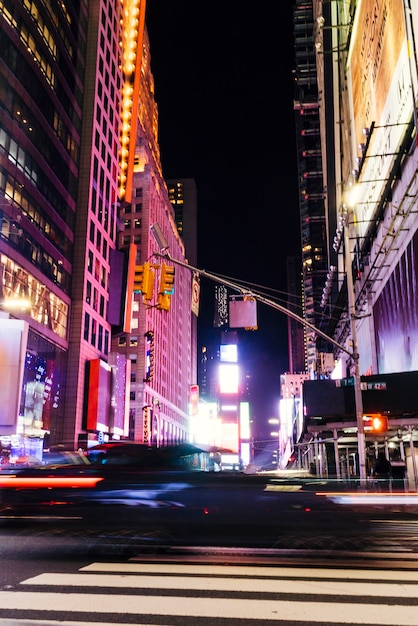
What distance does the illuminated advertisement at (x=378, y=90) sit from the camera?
2872 centimetres

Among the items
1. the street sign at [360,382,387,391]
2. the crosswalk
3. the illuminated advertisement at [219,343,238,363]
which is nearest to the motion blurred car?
the crosswalk

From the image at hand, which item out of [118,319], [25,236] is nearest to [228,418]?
[118,319]

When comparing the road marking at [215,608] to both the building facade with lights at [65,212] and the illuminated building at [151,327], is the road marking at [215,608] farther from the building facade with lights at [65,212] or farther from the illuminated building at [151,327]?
the illuminated building at [151,327]

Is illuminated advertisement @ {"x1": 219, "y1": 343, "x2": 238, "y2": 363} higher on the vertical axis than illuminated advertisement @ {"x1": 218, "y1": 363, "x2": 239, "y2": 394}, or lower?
higher

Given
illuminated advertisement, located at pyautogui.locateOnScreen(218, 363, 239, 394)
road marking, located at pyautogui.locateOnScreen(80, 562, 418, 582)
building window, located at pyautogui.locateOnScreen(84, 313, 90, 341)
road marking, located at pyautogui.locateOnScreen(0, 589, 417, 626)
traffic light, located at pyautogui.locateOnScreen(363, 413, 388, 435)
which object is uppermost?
illuminated advertisement, located at pyautogui.locateOnScreen(218, 363, 239, 394)

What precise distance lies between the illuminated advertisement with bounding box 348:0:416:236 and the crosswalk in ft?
59.9

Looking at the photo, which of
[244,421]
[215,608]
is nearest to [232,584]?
[215,608]

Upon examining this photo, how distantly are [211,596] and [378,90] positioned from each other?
36.0 meters

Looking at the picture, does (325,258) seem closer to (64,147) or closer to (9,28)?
(64,147)

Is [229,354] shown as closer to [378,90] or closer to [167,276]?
[378,90]

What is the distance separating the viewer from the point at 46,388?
47.3 m

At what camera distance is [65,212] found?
54531mm

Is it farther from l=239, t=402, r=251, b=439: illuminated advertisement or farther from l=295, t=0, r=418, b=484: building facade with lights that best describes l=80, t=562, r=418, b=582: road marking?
l=239, t=402, r=251, b=439: illuminated advertisement

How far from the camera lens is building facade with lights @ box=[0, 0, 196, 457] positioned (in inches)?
1654
